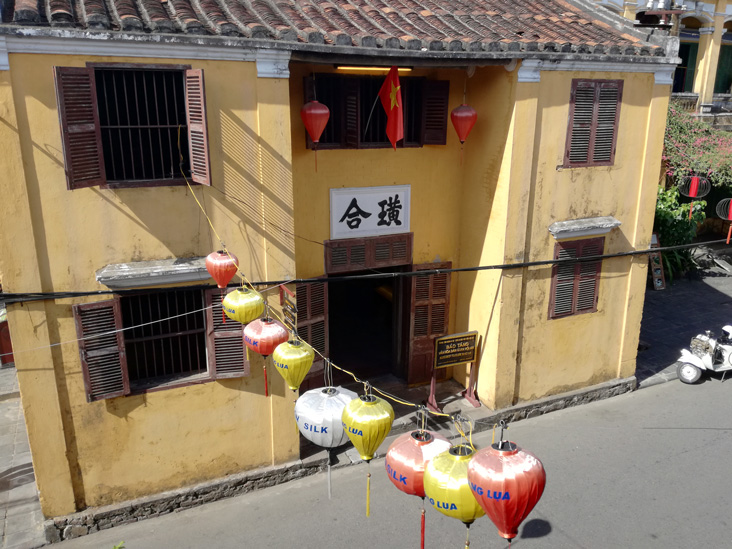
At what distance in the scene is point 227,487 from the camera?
916 cm

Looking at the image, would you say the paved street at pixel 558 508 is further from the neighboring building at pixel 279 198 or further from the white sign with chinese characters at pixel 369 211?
the white sign with chinese characters at pixel 369 211

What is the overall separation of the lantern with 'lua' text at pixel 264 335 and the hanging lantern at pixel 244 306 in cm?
18

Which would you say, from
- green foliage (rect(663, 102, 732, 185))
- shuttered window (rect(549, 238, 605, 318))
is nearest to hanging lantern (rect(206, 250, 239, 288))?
shuttered window (rect(549, 238, 605, 318))

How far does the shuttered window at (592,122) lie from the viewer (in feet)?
33.5

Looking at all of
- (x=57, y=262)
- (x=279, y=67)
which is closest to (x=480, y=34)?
(x=279, y=67)

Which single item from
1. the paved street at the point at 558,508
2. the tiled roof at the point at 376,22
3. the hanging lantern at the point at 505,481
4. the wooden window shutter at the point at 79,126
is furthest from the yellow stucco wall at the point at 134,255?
the hanging lantern at the point at 505,481

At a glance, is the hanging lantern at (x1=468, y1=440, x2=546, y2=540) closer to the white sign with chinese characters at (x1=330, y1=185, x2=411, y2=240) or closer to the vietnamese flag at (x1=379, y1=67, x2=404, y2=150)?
the vietnamese flag at (x1=379, y1=67, x2=404, y2=150)

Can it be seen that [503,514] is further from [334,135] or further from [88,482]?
[334,135]

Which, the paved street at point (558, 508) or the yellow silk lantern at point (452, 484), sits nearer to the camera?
the yellow silk lantern at point (452, 484)

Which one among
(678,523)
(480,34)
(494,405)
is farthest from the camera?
(494,405)

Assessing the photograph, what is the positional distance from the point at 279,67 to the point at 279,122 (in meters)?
0.70

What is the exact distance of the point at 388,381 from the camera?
12000 millimetres

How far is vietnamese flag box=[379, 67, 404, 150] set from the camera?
8898 mm

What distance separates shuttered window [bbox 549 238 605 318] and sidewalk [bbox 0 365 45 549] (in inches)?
349
